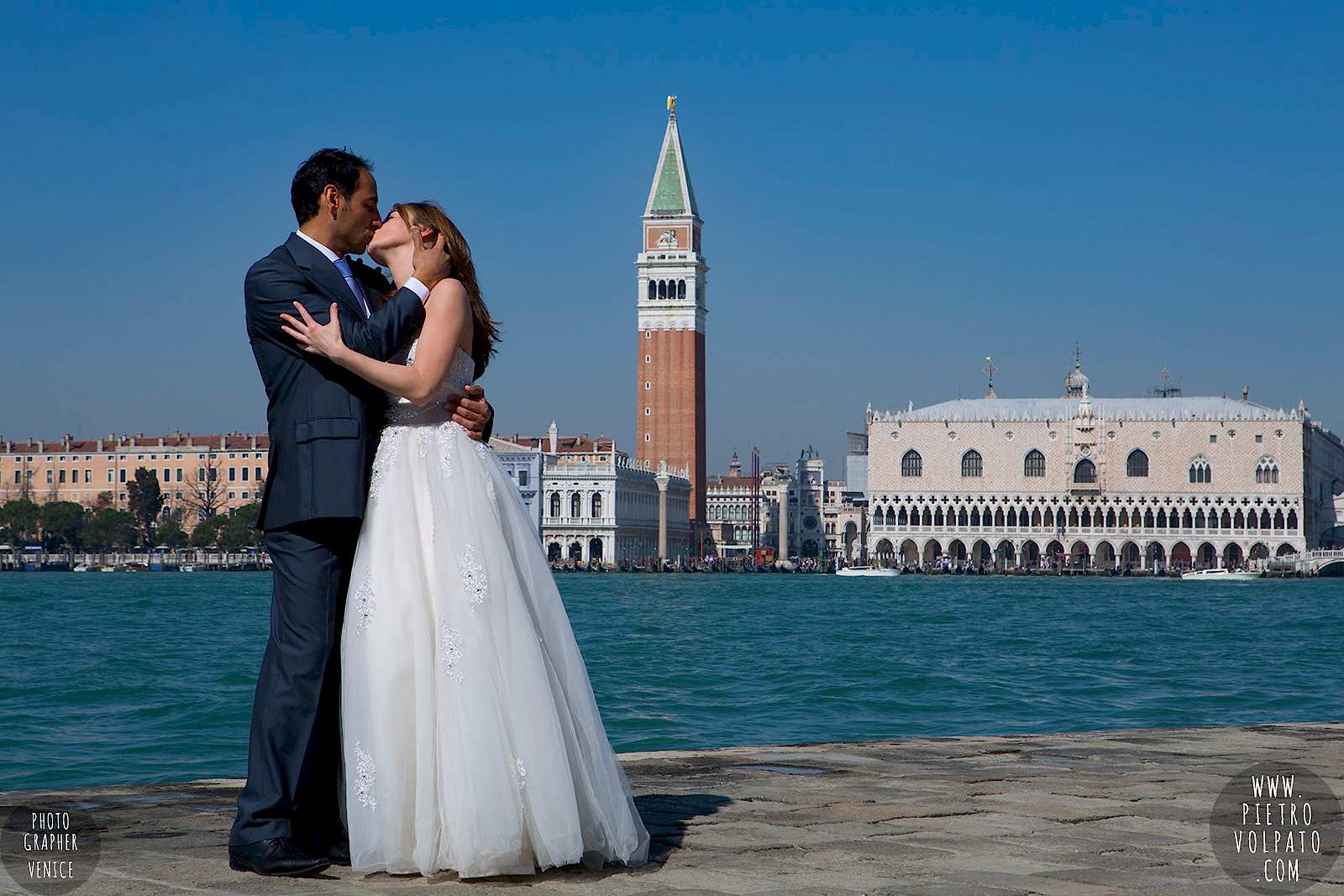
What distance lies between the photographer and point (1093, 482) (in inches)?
2803

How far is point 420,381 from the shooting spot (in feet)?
11.1

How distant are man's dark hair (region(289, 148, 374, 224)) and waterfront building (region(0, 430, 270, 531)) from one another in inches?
3243

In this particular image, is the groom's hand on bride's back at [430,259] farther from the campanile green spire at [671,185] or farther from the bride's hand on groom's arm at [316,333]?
the campanile green spire at [671,185]

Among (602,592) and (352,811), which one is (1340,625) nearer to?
(602,592)

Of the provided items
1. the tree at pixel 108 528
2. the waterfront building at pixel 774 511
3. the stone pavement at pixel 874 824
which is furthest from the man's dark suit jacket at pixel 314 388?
the waterfront building at pixel 774 511

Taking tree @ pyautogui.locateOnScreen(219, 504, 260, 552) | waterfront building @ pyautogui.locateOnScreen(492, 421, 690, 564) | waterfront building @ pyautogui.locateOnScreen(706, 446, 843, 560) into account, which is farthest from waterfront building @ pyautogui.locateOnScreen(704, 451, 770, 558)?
tree @ pyautogui.locateOnScreen(219, 504, 260, 552)

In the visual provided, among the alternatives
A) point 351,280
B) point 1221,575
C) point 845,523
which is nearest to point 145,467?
point 845,523

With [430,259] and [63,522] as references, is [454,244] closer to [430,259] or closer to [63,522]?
[430,259]

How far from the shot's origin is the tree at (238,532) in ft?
249

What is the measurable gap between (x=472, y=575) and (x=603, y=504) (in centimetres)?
7724

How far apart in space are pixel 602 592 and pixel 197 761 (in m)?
39.9

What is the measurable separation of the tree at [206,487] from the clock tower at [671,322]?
22.3 metres

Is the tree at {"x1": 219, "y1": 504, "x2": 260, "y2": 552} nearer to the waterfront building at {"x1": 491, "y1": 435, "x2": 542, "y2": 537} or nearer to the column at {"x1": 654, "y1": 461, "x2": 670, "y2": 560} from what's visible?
the waterfront building at {"x1": 491, "y1": 435, "x2": 542, "y2": 537}

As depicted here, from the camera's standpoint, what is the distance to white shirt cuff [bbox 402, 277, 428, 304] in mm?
3451
